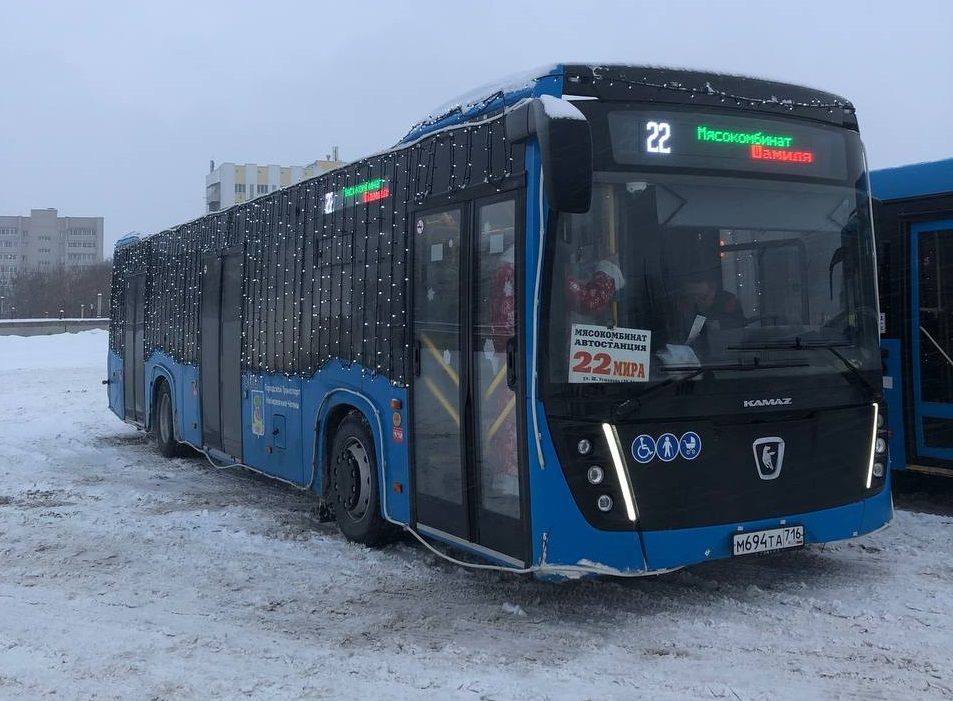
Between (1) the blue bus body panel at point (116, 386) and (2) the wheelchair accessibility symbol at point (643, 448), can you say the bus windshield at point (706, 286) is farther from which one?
(1) the blue bus body panel at point (116, 386)

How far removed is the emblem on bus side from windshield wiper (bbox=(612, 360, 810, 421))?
44 cm

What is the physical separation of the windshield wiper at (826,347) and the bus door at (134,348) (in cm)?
1021

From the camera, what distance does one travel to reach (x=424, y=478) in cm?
608

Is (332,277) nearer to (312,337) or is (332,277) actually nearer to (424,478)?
(312,337)

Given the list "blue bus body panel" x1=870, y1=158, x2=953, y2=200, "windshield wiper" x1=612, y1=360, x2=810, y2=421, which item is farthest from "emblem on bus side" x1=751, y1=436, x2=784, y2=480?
"blue bus body panel" x1=870, y1=158, x2=953, y2=200

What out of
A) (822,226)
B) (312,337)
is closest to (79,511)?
(312,337)

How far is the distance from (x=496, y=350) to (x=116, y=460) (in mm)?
8566

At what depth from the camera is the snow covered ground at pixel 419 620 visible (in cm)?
440

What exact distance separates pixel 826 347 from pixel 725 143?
140 cm

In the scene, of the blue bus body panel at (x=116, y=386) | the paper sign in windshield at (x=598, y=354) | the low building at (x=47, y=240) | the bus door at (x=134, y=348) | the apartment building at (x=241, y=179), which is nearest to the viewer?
the paper sign in windshield at (x=598, y=354)

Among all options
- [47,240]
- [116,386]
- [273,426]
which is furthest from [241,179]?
[47,240]

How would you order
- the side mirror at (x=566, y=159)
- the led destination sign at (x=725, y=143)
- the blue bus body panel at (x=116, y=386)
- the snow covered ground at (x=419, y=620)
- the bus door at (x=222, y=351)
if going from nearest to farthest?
the snow covered ground at (x=419, y=620), the side mirror at (x=566, y=159), the led destination sign at (x=725, y=143), the bus door at (x=222, y=351), the blue bus body panel at (x=116, y=386)

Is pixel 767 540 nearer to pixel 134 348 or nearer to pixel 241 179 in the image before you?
pixel 134 348

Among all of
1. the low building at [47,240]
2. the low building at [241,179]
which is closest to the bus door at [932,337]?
the low building at [241,179]
